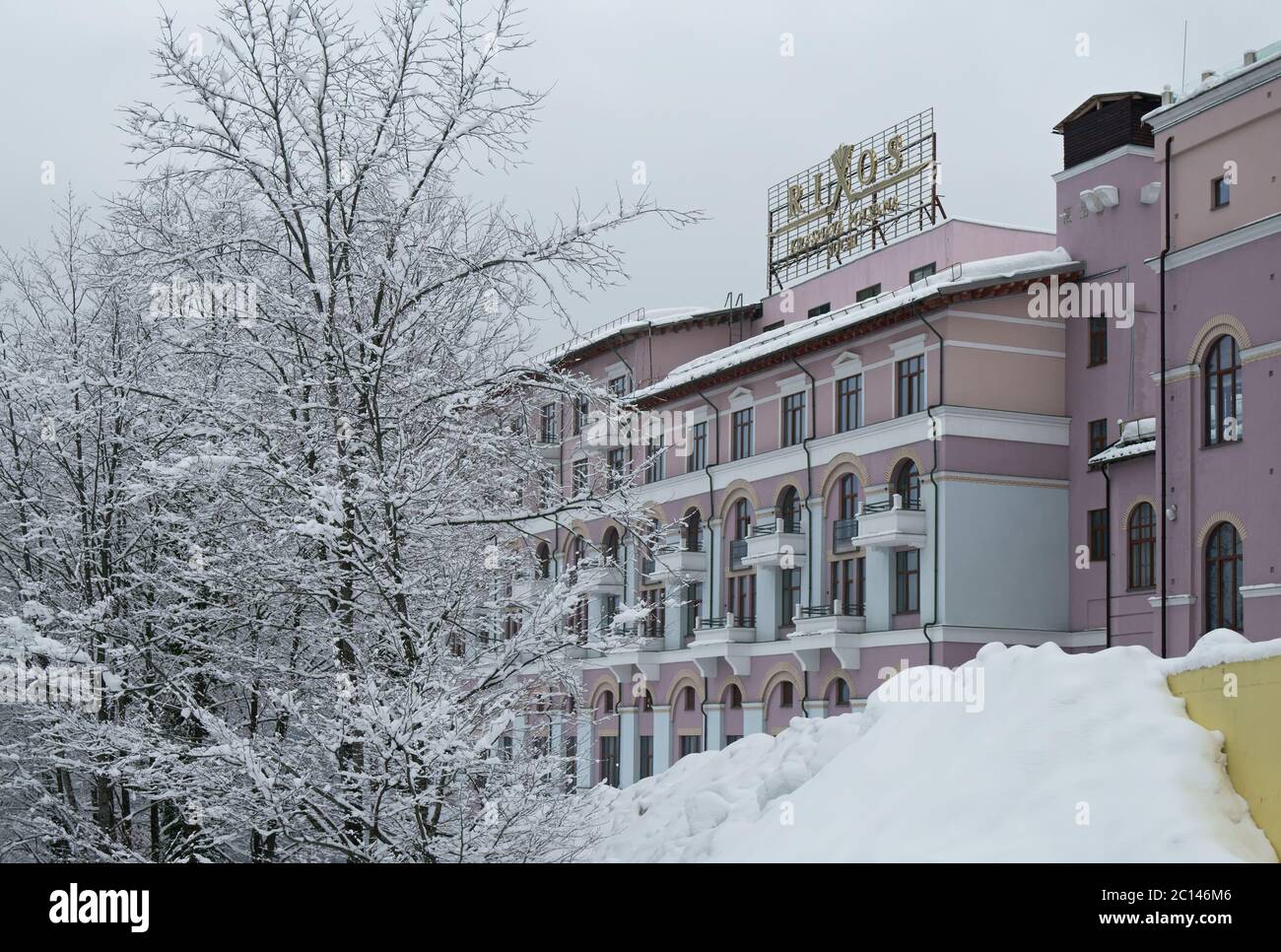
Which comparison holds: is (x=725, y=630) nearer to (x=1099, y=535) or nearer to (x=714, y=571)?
(x=714, y=571)

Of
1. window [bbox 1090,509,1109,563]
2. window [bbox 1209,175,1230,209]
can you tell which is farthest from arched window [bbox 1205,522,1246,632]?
window [bbox 1090,509,1109,563]

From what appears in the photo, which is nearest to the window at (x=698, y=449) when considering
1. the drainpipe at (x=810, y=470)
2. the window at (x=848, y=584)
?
the drainpipe at (x=810, y=470)

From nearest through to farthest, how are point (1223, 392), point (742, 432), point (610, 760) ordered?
point (1223, 392) → point (742, 432) → point (610, 760)

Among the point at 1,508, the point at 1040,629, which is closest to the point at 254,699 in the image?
the point at 1,508

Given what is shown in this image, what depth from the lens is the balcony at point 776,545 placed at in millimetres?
41344

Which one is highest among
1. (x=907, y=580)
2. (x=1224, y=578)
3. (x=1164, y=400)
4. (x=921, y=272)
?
(x=921, y=272)

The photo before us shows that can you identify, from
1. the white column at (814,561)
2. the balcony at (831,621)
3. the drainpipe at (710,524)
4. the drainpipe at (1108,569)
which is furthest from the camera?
the drainpipe at (710,524)

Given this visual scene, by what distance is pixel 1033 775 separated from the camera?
14.1m

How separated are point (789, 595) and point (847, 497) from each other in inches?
138

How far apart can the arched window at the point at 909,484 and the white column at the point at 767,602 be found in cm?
484

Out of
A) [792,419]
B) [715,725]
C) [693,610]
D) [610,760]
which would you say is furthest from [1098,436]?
[610,760]

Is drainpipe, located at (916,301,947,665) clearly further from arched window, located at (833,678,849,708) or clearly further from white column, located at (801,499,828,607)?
white column, located at (801,499,828,607)

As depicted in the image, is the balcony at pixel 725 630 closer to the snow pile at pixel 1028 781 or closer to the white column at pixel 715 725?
the white column at pixel 715 725

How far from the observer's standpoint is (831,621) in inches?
1540
